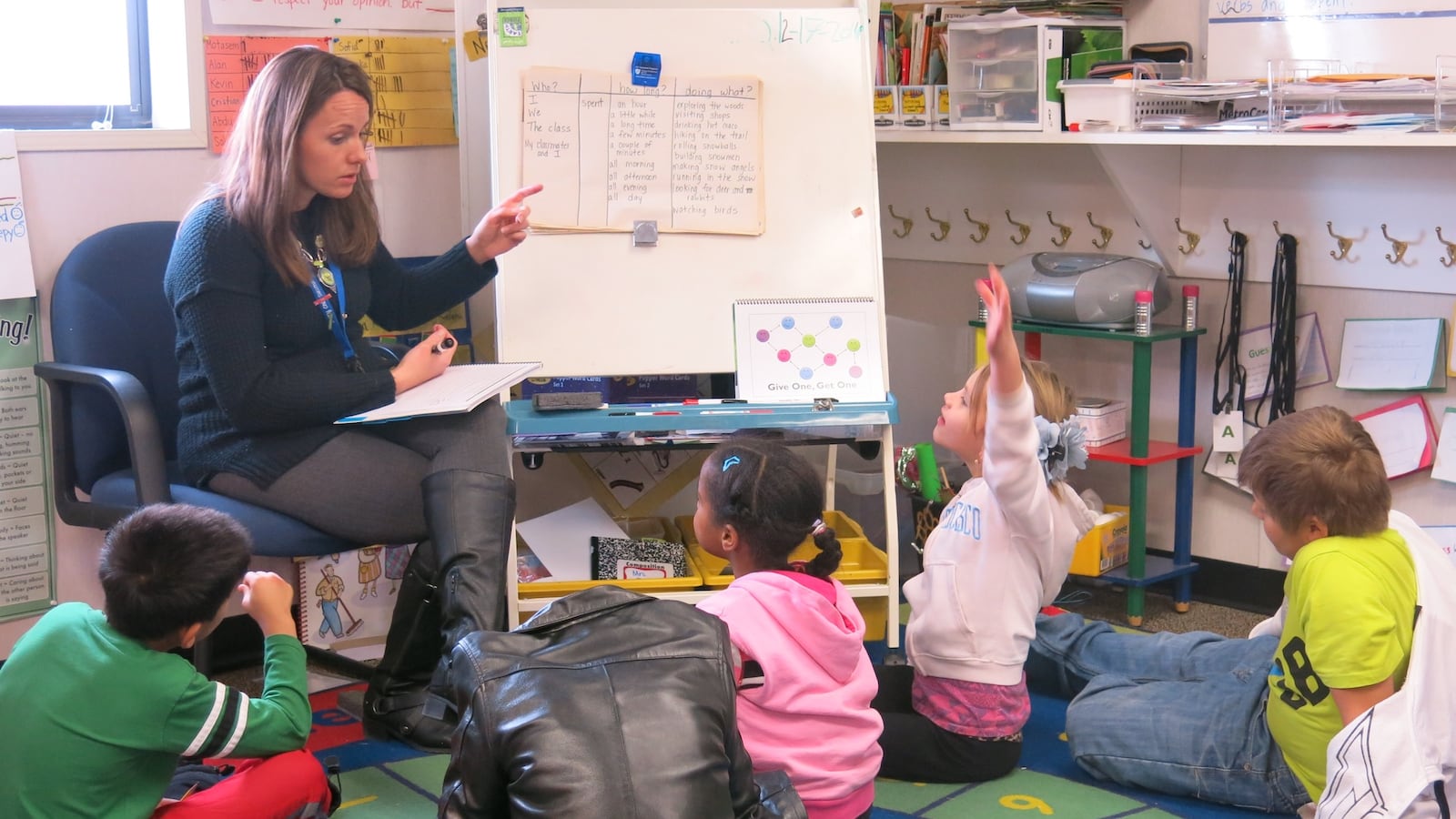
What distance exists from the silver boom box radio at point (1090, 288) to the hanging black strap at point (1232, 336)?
0.43 feet

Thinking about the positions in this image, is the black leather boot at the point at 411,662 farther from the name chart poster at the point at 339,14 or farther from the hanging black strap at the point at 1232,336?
the hanging black strap at the point at 1232,336

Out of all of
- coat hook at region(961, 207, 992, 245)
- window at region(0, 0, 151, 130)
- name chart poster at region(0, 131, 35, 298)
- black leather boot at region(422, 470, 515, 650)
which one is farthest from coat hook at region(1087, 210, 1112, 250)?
name chart poster at region(0, 131, 35, 298)

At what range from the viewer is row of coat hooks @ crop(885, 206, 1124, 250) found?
10.7ft

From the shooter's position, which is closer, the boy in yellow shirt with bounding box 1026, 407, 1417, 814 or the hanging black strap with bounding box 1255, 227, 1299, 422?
the boy in yellow shirt with bounding box 1026, 407, 1417, 814

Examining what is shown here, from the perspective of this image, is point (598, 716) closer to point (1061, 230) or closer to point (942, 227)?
point (1061, 230)

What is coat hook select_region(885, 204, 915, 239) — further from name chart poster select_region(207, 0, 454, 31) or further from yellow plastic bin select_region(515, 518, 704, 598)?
yellow plastic bin select_region(515, 518, 704, 598)

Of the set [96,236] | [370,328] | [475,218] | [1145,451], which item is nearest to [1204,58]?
[1145,451]

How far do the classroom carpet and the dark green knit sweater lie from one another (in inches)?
19.4

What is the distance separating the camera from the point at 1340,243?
2.89 metres

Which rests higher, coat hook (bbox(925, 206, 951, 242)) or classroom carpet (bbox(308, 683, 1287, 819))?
coat hook (bbox(925, 206, 951, 242))

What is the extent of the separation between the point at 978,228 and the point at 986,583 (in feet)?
5.03

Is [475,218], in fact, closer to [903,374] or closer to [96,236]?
Result: [96,236]

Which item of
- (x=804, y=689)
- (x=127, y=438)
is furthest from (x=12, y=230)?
(x=804, y=689)

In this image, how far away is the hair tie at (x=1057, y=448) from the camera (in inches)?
84.0
